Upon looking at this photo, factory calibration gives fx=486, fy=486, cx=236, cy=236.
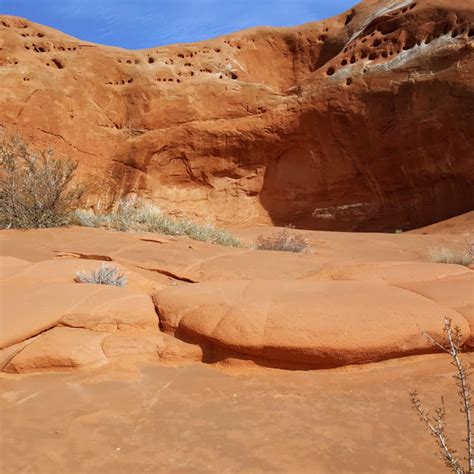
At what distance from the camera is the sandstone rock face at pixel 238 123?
1492 centimetres

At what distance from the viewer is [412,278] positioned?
4734 millimetres

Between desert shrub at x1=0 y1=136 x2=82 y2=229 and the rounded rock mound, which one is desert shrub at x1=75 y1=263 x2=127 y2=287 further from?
desert shrub at x1=0 y1=136 x2=82 y2=229

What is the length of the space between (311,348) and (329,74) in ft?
47.5

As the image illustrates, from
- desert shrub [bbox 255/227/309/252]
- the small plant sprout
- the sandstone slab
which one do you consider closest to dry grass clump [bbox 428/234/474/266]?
desert shrub [bbox 255/227/309/252]

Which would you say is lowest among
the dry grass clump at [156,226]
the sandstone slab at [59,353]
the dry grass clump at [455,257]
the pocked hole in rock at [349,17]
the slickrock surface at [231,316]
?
the sandstone slab at [59,353]

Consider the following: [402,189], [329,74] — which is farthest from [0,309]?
[329,74]

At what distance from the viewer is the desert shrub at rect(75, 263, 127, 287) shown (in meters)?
4.73

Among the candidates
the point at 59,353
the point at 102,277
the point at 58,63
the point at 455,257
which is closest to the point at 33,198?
the point at 102,277

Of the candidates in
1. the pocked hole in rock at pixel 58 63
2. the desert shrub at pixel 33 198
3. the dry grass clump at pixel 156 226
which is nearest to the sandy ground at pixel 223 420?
the dry grass clump at pixel 156 226

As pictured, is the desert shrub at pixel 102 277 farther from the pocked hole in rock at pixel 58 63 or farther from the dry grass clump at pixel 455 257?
the pocked hole in rock at pixel 58 63

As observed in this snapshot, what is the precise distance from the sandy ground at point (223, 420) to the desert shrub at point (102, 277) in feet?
5.08

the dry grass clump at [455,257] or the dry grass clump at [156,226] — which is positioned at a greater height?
the dry grass clump at [455,257]

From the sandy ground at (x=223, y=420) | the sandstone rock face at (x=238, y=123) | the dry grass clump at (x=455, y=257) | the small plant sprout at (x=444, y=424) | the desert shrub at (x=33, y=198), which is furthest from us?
the sandstone rock face at (x=238, y=123)

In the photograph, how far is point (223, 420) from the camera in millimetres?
2682
